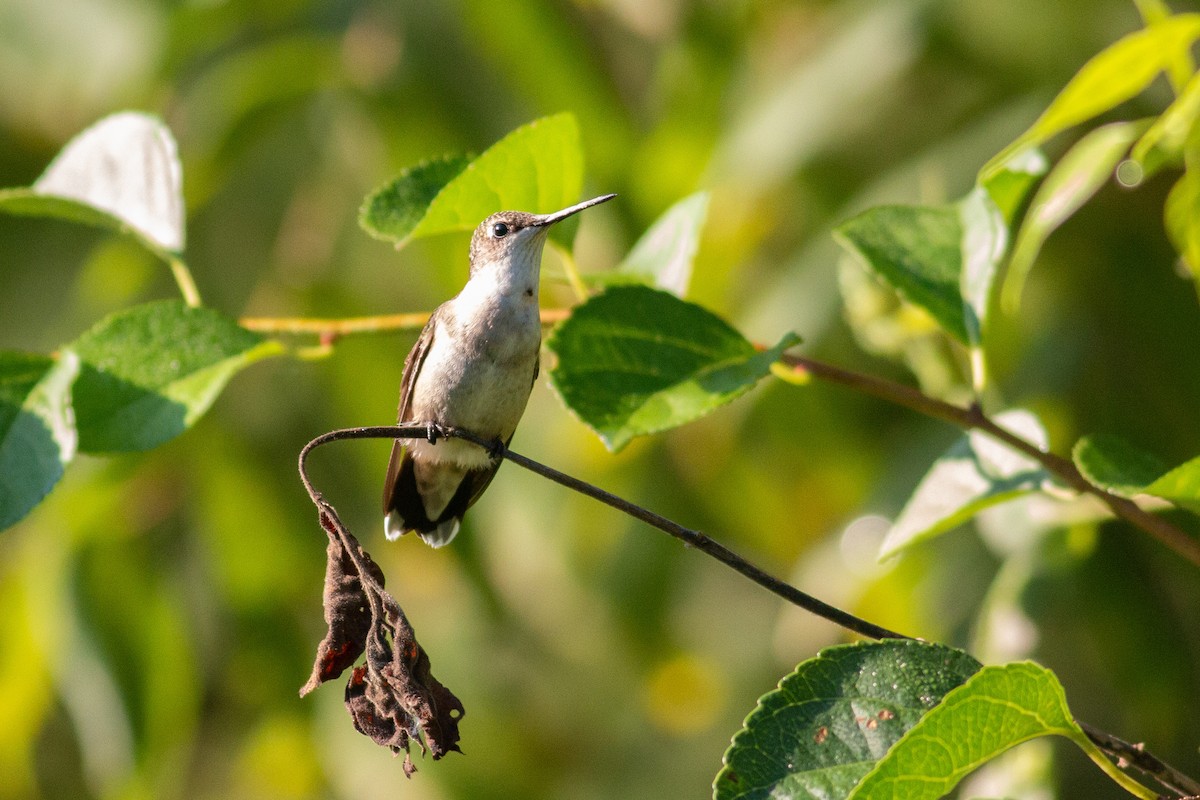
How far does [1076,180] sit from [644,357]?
0.76m

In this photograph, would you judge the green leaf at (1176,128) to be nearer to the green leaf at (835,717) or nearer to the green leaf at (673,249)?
the green leaf at (673,249)

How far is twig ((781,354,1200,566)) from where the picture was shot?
1.54m

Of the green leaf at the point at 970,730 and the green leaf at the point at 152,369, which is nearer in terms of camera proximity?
the green leaf at the point at 970,730

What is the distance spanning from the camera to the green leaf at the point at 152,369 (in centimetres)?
179

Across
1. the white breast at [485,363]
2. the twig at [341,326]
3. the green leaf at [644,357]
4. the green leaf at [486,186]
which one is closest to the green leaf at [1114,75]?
the green leaf at [644,357]

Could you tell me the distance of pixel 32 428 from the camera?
1.72 metres

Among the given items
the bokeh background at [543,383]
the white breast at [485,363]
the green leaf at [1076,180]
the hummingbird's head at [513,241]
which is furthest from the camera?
the bokeh background at [543,383]

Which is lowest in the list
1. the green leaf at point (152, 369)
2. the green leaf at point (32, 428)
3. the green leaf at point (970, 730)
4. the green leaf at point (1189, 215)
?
the green leaf at point (32, 428)

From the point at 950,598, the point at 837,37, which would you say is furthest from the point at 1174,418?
the point at 837,37

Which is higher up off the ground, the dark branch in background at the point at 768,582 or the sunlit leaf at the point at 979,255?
the sunlit leaf at the point at 979,255

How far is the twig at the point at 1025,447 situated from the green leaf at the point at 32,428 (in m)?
1.03

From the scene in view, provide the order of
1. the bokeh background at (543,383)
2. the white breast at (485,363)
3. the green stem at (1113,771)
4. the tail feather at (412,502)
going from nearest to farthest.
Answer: the green stem at (1113,771), the white breast at (485,363), the tail feather at (412,502), the bokeh background at (543,383)

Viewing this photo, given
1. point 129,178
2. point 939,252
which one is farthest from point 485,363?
point 939,252

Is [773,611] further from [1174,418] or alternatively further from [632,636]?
[1174,418]
